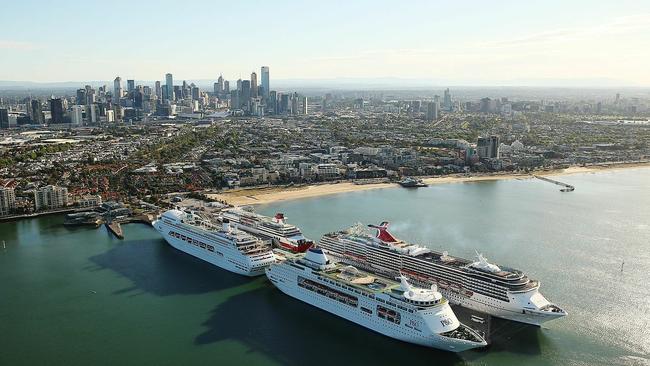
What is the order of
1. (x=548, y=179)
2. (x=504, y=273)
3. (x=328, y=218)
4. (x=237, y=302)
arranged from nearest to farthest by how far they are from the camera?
(x=504, y=273)
(x=237, y=302)
(x=328, y=218)
(x=548, y=179)

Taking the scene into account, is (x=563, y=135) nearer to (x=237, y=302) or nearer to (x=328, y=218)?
(x=328, y=218)

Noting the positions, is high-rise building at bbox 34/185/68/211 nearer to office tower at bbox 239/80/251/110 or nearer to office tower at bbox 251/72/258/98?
office tower at bbox 239/80/251/110

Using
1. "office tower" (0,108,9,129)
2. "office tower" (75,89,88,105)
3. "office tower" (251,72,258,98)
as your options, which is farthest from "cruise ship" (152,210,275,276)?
"office tower" (251,72,258,98)

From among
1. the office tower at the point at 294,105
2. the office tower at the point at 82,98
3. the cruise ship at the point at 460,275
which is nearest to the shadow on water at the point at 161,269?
the cruise ship at the point at 460,275

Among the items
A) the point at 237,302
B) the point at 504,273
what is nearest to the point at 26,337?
the point at 237,302

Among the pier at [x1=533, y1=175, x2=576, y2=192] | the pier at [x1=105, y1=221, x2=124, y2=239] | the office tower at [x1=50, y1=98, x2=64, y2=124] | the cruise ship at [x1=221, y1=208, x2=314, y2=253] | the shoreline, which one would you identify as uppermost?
the office tower at [x1=50, y1=98, x2=64, y2=124]

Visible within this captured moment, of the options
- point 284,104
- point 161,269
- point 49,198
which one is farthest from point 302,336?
point 284,104
